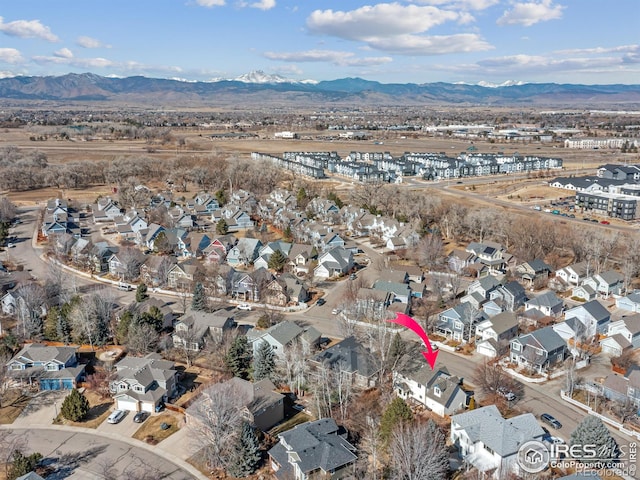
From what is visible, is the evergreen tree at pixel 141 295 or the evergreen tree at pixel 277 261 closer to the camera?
the evergreen tree at pixel 141 295

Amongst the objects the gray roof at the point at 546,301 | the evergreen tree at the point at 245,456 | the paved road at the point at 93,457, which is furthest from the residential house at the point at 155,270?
the gray roof at the point at 546,301

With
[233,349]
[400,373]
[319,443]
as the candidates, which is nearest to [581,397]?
[400,373]

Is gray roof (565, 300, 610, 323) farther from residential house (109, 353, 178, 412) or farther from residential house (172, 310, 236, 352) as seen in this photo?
residential house (109, 353, 178, 412)

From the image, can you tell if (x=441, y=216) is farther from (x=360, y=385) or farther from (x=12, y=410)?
(x=12, y=410)

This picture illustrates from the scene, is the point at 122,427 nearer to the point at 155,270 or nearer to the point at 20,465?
the point at 20,465
